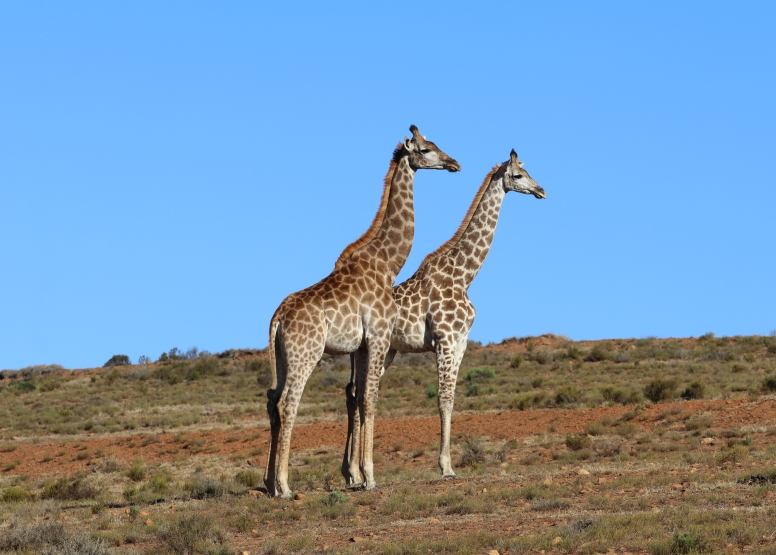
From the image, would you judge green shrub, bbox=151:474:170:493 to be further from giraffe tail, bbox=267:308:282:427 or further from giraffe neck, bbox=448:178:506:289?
giraffe neck, bbox=448:178:506:289

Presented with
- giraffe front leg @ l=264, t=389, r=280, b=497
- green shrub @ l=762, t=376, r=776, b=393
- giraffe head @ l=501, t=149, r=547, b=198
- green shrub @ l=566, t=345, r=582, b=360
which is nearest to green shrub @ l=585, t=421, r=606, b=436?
green shrub @ l=762, t=376, r=776, b=393

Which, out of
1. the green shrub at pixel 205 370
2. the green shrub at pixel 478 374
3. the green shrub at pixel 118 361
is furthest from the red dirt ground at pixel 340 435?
the green shrub at pixel 118 361

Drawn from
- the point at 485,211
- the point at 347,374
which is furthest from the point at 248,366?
the point at 485,211

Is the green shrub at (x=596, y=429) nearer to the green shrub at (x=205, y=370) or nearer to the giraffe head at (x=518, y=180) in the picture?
the giraffe head at (x=518, y=180)

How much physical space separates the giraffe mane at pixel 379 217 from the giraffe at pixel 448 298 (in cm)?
121

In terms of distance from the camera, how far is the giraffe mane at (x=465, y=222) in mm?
19156

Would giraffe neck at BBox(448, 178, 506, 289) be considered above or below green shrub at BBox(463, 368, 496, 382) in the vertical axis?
above

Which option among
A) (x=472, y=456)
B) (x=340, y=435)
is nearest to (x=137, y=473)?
(x=340, y=435)

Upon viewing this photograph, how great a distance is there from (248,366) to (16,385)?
10.9 meters

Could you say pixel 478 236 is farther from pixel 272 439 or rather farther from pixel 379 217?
pixel 272 439

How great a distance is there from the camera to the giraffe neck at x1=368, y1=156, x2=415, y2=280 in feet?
58.5

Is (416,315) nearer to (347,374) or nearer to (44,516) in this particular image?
(44,516)

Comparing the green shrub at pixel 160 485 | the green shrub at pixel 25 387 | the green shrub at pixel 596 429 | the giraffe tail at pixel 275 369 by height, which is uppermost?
the green shrub at pixel 25 387

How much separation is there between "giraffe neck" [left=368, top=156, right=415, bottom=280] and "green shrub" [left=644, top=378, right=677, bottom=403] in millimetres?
15256
